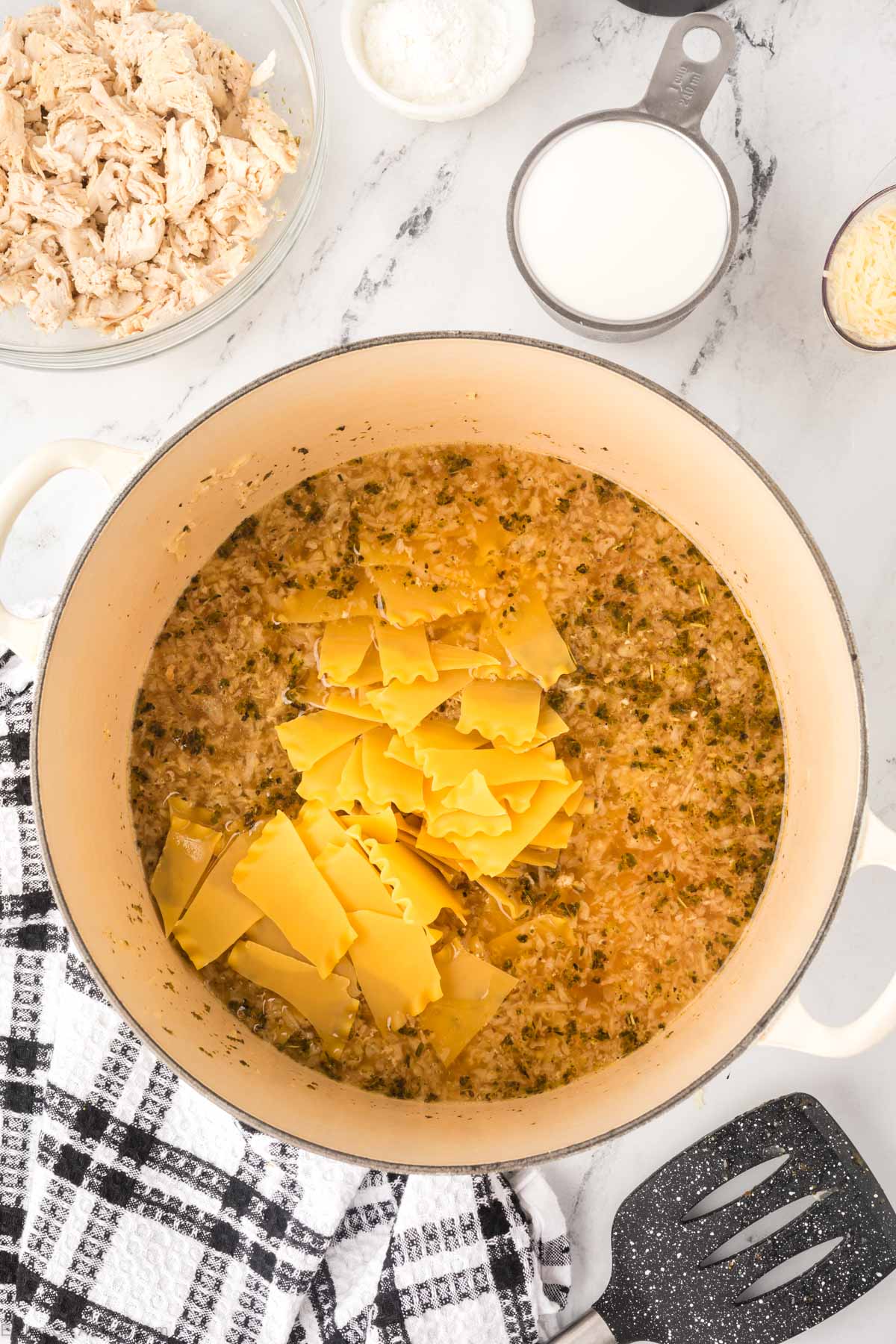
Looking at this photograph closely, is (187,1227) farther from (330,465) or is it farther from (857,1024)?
(330,465)

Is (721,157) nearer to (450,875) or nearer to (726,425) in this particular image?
Result: (726,425)

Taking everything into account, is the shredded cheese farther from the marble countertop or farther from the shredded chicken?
the shredded chicken

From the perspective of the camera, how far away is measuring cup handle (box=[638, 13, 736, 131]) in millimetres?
1351

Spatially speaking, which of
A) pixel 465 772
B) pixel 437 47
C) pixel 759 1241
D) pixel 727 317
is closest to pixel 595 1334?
pixel 759 1241

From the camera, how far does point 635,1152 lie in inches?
60.8

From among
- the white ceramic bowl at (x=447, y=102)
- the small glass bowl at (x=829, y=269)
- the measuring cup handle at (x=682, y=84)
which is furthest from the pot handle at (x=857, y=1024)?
the white ceramic bowl at (x=447, y=102)

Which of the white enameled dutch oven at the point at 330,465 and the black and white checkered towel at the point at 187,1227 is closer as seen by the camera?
the white enameled dutch oven at the point at 330,465

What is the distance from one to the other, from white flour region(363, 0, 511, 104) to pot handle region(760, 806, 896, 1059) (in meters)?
1.08

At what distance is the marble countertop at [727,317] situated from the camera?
58.9 inches

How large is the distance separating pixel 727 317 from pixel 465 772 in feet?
2.37

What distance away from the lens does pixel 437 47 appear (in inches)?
57.2

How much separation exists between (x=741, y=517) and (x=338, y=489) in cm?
54

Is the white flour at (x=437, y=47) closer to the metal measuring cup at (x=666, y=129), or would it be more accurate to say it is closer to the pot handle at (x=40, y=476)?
the metal measuring cup at (x=666, y=129)

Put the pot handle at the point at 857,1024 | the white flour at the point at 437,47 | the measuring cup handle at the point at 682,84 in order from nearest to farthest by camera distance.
Answer: the pot handle at the point at 857,1024, the measuring cup handle at the point at 682,84, the white flour at the point at 437,47
